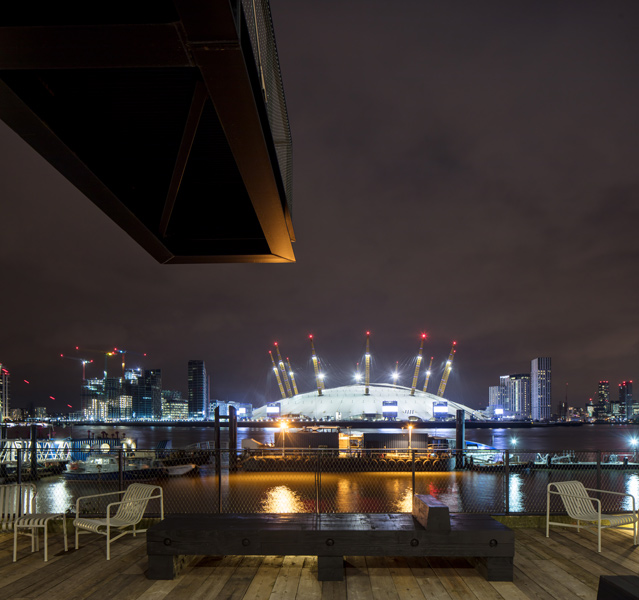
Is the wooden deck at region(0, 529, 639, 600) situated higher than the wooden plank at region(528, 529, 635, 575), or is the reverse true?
the wooden deck at region(0, 529, 639, 600)

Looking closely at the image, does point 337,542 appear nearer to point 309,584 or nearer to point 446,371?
point 309,584

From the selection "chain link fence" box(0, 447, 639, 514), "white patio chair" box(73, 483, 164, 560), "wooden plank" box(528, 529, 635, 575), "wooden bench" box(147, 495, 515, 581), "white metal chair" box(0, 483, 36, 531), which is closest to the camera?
"wooden bench" box(147, 495, 515, 581)

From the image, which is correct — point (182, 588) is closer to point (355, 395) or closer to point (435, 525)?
point (435, 525)

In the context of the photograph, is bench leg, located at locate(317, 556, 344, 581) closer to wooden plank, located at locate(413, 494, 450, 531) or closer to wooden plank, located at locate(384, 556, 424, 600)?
wooden plank, located at locate(384, 556, 424, 600)

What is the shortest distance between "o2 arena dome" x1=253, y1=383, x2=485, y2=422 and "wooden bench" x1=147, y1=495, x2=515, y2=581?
353ft

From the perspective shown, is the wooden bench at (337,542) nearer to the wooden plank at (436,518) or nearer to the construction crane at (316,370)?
the wooden plank at (436,518)

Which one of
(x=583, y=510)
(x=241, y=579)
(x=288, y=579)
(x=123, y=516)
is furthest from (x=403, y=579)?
(x=123, y=516)

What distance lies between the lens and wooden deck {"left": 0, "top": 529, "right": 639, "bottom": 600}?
16.2ft

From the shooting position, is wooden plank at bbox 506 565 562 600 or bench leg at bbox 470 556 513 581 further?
bench leg at bbox 470 556 513 581

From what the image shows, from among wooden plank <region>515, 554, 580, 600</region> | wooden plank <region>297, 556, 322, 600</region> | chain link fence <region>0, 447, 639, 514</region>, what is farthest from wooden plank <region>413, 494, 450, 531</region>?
chain link fence <region>0, 447, 639, 514</region>

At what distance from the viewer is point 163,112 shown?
208 inches

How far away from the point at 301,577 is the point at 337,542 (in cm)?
61

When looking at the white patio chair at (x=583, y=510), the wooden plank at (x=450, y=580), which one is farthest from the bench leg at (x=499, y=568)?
the white patio chair at (x=583, y=510)

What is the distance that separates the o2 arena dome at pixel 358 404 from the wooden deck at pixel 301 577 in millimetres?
106727
